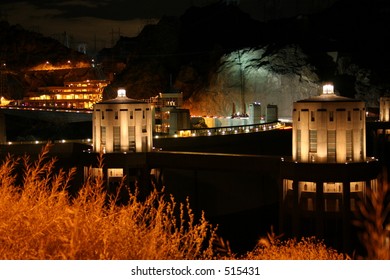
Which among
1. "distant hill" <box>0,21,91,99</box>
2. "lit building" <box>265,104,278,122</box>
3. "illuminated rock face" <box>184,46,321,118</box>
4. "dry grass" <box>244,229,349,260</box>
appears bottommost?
"dry grass" <box>244,229,349,260</box>

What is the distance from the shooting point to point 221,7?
123500 mm

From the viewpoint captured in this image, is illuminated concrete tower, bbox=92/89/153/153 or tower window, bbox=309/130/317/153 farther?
illuminated concrete tower, bbox=92/89/153/153

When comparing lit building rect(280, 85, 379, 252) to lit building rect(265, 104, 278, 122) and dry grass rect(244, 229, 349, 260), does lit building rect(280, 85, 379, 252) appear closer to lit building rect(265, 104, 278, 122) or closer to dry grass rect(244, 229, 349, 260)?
dry grass rect(244, 229, 349, 260)

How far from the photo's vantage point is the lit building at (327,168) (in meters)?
40.1

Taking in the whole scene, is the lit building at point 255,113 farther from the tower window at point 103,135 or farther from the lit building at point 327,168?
the lit building at point 327,168

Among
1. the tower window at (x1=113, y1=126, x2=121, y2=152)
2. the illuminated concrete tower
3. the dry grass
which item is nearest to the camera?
the dry grass

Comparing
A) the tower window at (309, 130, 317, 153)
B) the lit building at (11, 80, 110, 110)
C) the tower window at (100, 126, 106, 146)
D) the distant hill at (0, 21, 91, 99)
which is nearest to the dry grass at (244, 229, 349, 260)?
the tower window at (309, 130, 317, 153)

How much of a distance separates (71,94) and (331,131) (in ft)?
349

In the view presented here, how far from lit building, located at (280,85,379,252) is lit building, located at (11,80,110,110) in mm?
94624

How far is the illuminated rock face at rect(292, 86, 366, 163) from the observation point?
40906 millimetres

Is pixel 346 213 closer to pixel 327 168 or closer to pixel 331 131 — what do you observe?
pixel 327 168

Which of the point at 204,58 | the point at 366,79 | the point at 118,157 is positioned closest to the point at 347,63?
the point at 366,79
